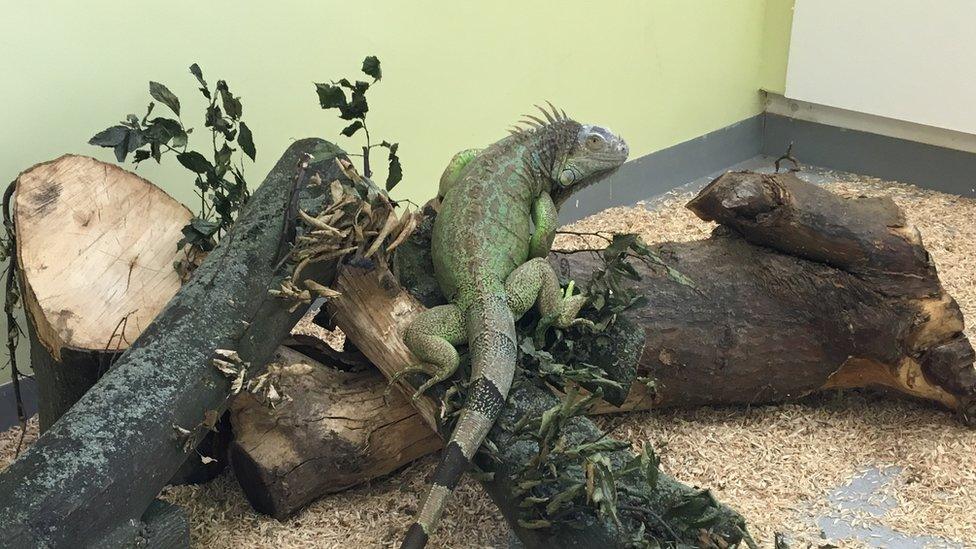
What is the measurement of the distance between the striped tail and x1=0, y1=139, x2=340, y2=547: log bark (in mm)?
498

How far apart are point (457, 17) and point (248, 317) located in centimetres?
233

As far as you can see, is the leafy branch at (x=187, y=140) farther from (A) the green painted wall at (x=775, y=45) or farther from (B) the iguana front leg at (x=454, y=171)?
(A) the green painted wall at (x=775, y=45)

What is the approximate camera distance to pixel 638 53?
568 cm

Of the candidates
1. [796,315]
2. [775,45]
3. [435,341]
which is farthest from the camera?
[775,45]

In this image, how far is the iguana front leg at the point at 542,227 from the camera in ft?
11.0

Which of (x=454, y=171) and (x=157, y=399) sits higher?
(x=454, y=171)

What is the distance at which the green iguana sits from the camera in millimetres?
2734

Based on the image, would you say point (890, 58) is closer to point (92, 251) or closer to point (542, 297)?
point (542, 297)

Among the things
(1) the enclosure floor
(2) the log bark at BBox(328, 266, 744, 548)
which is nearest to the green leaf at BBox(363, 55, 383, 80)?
(2) the log bark at BBox(328, 266, 744, 548)

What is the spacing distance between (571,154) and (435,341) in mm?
966

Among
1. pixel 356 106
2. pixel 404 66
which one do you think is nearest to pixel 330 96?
pixel 356 106

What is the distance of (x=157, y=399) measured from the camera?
2.61m

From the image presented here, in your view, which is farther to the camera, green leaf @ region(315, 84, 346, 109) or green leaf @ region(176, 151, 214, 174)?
green leaf @ region(176, 151, 214, 174)

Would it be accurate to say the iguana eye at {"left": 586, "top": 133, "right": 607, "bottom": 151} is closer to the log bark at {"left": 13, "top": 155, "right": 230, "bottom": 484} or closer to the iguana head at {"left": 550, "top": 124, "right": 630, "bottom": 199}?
the iguana head at {"left": 550, "top": 124, "right": 630, "bottom": 199}
